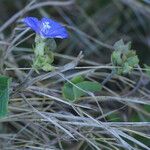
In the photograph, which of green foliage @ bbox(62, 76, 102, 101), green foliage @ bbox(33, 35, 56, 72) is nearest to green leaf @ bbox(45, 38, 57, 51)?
green foliage @ bbox(33, 35, 56, 72)

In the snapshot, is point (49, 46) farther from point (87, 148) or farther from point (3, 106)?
point (87, 148)

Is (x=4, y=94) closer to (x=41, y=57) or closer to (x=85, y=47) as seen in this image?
(x=41, y=57)

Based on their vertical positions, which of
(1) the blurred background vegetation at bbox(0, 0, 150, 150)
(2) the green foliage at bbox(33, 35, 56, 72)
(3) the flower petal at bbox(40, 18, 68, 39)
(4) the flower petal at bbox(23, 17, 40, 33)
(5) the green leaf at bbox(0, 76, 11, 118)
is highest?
(4) the flower petal at bbox(23, 17, 40, 33)

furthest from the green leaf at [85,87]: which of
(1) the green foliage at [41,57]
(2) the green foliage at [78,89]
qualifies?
(1) the green foliage at [41,57]

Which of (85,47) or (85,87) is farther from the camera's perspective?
(85,47)

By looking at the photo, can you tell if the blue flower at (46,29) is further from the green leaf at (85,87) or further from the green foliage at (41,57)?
the green leaf at (85,87)

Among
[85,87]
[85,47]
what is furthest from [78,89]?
[85,47]

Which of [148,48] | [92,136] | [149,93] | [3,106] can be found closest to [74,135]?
[92,136]

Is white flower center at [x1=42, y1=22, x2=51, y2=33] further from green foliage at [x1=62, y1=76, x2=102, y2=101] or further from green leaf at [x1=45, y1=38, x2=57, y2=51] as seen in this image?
green foliage at [x1=62, y1=76, x2=102, y2=101]
